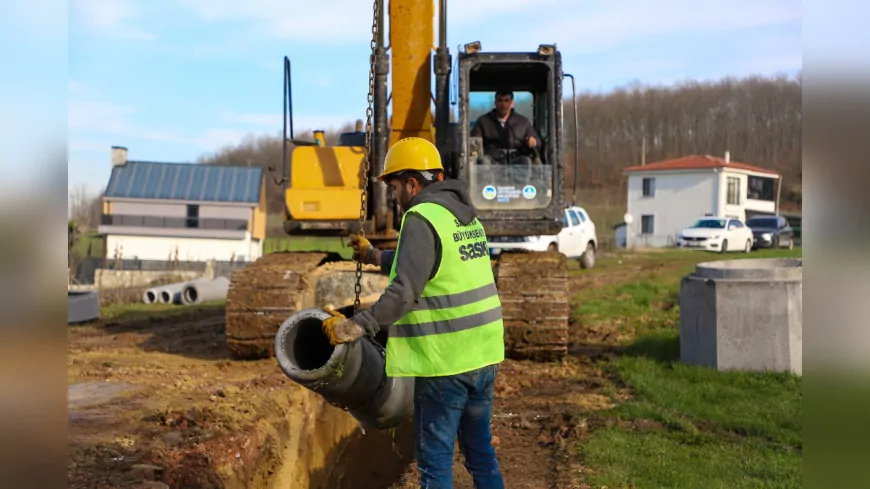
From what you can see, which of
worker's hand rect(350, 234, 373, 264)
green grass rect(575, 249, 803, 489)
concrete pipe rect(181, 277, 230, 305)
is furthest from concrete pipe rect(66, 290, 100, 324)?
worker's hand rect(350, 234, 373, 264)

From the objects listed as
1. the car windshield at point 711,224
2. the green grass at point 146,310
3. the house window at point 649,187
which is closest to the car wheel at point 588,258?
the green grass at point 146,310

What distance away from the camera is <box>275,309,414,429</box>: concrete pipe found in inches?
169

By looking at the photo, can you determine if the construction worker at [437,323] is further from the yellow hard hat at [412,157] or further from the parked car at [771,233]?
the parked car at [771,233]

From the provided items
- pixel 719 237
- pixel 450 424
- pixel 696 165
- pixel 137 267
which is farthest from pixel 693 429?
pixel 696 165

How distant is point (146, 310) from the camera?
16609 millimetres

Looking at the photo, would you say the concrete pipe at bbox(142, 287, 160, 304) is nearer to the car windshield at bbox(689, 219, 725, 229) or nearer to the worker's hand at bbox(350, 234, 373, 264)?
the worker's hand at bbox(350, 234, 373, 264)

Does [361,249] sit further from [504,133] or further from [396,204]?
[504,133]

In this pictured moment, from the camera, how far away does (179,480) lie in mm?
5062

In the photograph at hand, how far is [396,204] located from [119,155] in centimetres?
3931

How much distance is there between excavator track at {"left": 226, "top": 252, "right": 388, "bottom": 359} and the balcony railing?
35329 mm

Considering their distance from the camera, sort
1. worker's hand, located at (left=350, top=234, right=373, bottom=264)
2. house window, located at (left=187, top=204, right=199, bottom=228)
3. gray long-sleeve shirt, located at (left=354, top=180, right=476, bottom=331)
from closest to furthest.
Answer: gray long-sleeve shirt, located at (left=354, top=180, right=476, bottom=331) → worker's hand, located at (left=350, top=234, right=373, bottom=264) → house window, located at (left=187, top=204, right=199, bottom=228)

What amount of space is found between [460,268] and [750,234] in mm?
32252
